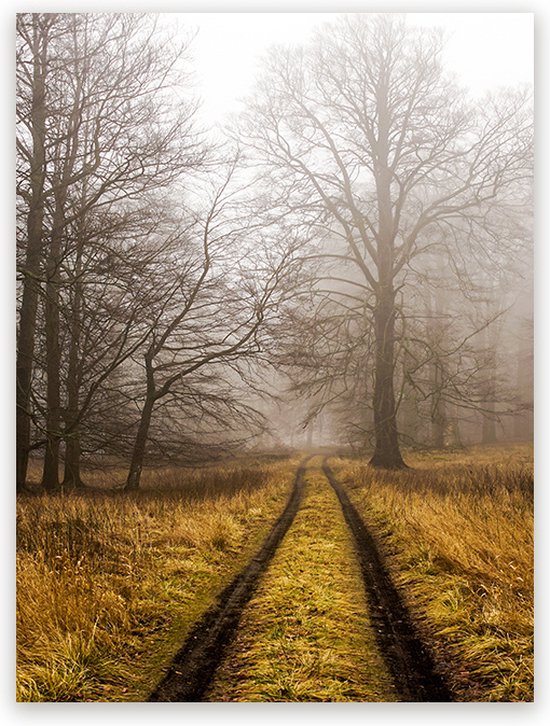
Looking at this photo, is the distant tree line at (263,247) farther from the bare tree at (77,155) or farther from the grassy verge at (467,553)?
the grassy verge at (467,553)

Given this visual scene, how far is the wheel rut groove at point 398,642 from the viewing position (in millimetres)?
3000

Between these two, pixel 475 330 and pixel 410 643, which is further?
pixel 475 330

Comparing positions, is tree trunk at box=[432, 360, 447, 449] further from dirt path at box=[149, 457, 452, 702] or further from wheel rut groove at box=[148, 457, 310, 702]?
wheel rut groove at box=[148, 457, 310, 702]

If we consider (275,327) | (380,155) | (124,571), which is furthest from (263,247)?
(124,571)

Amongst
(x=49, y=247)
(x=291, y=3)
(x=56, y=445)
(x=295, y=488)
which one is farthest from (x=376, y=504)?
(x=291, y=3)

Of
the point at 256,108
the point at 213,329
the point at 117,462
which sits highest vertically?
the point at 256,108

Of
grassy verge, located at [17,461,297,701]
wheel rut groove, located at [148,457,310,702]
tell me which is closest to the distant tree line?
grassy verge, located at [17,461,297,701]

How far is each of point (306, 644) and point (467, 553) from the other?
160cm

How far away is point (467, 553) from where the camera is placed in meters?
4.07

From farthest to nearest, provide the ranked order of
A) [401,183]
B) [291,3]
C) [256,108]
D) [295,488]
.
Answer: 1. [295,488]
2. [401,183]
3. [256,108]
4. [291,3]

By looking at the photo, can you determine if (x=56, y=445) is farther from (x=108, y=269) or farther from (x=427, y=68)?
(x=427, y=68)

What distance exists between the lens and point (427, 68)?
5.53 m

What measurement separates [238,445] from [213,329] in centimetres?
149

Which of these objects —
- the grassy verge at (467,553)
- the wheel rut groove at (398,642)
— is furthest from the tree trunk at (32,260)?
the grassy verge at (467,553)
